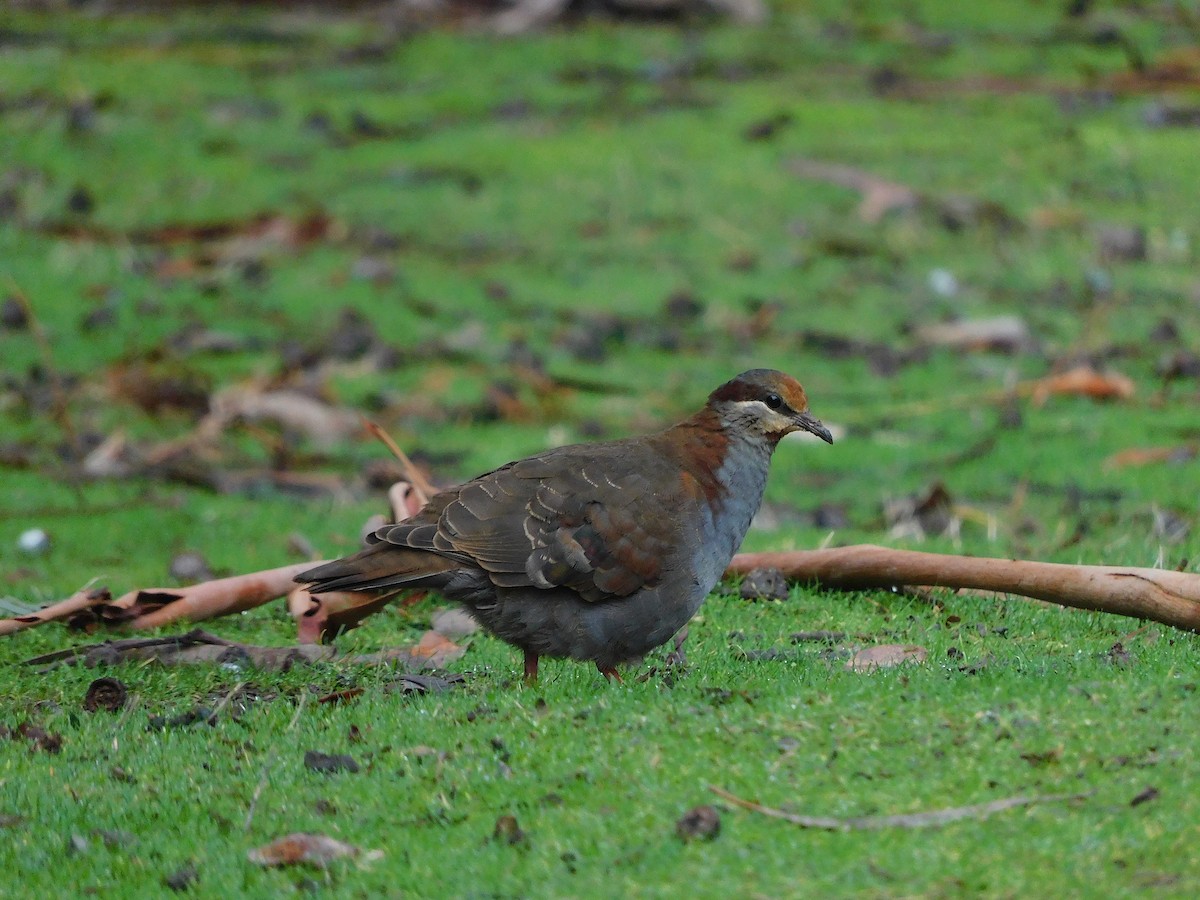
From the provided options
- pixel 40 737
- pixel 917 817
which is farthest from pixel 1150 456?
pixel 40 737

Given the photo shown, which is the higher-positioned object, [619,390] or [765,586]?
[765,586]

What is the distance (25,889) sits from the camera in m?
4.04

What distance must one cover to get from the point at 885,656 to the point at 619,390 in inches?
218

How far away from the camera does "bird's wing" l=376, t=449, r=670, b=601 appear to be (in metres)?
5.52

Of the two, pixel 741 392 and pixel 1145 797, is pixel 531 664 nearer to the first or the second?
pixel 741 392

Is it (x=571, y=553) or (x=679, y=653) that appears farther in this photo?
(x=679, y=653)

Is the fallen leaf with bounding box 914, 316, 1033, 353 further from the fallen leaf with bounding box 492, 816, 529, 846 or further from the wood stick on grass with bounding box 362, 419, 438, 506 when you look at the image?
the fallen leaf with bounding box 492, 816, 529, 846

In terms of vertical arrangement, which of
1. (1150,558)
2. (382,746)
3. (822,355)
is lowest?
(822,355)

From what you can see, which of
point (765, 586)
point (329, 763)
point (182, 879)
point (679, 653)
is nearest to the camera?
point (182, 879)

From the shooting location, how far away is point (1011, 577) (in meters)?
5.64

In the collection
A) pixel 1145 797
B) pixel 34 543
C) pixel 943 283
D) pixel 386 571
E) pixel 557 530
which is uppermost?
pixel 1145 797

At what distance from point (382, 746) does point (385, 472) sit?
16.2 ft

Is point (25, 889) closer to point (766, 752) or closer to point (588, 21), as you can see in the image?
point (766, 752)

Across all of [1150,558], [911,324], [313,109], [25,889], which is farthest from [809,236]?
[25,889]
